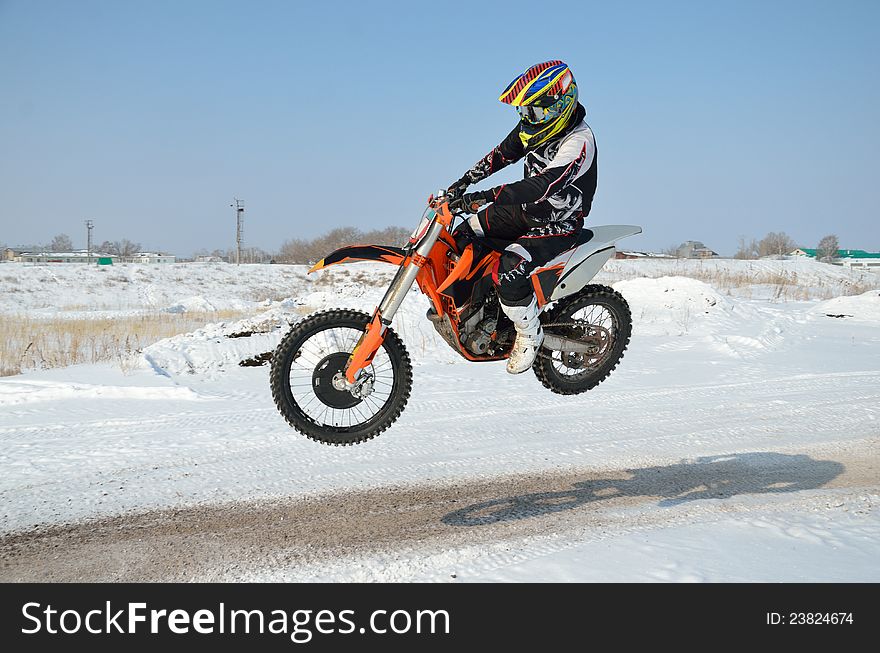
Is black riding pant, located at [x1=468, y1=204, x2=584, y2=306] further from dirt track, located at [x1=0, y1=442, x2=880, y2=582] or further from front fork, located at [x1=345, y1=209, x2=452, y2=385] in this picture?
dirt track, located at [x1=0, y1=442, x2=880, y2=582]

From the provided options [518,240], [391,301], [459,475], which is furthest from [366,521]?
[518,240]

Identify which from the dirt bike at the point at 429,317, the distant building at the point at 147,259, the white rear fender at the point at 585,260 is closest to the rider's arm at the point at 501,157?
the dirt bike at the point at 429,317

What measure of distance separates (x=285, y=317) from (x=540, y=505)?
1236cm

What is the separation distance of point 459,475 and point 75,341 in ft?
39.6

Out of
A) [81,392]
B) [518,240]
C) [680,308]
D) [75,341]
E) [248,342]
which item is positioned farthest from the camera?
[680,308]

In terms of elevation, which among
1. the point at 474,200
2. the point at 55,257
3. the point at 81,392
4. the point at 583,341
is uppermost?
the point at 55,257

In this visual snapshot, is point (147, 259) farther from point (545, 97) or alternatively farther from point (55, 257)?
point (545, 97)

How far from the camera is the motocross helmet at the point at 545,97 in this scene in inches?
202

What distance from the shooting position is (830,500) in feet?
20.2

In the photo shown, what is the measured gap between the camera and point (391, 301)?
5.21 metres

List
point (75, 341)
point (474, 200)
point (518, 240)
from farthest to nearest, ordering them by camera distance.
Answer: point (75, 341)
point (518, 240)
point (474, 200)

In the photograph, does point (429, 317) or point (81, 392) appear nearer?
point (429, 317)
